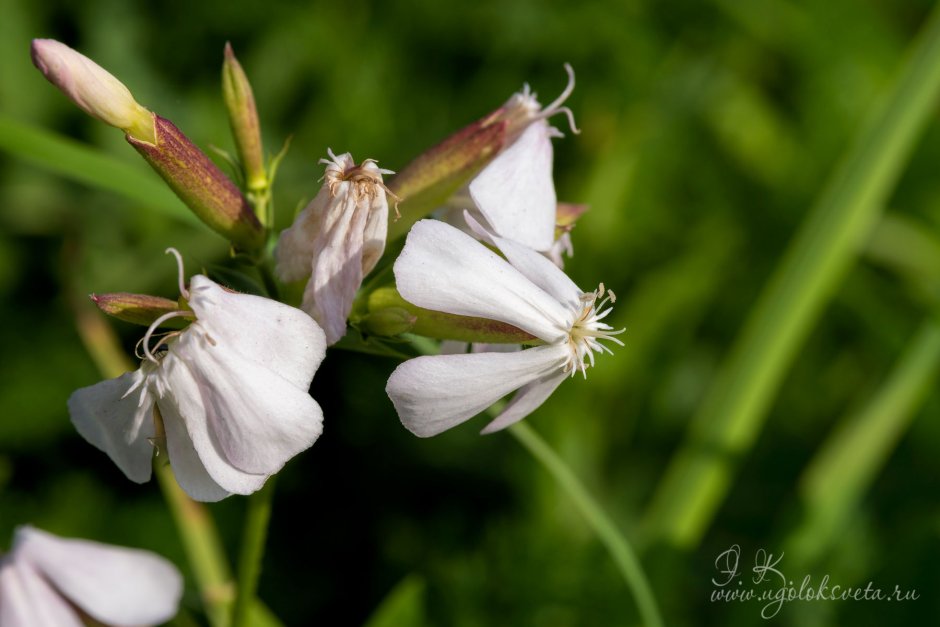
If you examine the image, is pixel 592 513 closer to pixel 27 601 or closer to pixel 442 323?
pixel 442 323

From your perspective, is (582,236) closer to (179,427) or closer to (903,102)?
(903,102)

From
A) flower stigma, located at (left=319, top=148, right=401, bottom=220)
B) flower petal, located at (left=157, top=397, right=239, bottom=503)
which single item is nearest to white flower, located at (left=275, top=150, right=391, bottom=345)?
flower stigma, located at (left=319, top=148, right=401, bottom=220)

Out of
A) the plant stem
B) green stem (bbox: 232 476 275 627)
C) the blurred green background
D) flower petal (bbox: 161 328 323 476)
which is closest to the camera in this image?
flower petal (bbox: 161 328 323 476)

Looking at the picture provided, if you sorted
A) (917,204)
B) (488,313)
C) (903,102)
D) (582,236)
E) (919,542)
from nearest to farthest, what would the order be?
1. (488,313)
2. (919,542)
3. (903,102)
4. (582,236)
5. (917,204)

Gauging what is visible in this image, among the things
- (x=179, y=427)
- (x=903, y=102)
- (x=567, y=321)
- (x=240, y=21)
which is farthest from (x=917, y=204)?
(x=179, y=427)

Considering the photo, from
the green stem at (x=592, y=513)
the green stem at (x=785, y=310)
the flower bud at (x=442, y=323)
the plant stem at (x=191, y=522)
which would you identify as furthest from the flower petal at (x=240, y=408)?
the green stem at (x=785, y=310)

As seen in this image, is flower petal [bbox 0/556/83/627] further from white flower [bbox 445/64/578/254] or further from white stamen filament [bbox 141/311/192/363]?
white flower [bbox 445/64/578/254]

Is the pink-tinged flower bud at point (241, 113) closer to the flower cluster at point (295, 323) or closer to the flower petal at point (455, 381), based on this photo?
the flower cluster at point (295, 323)
